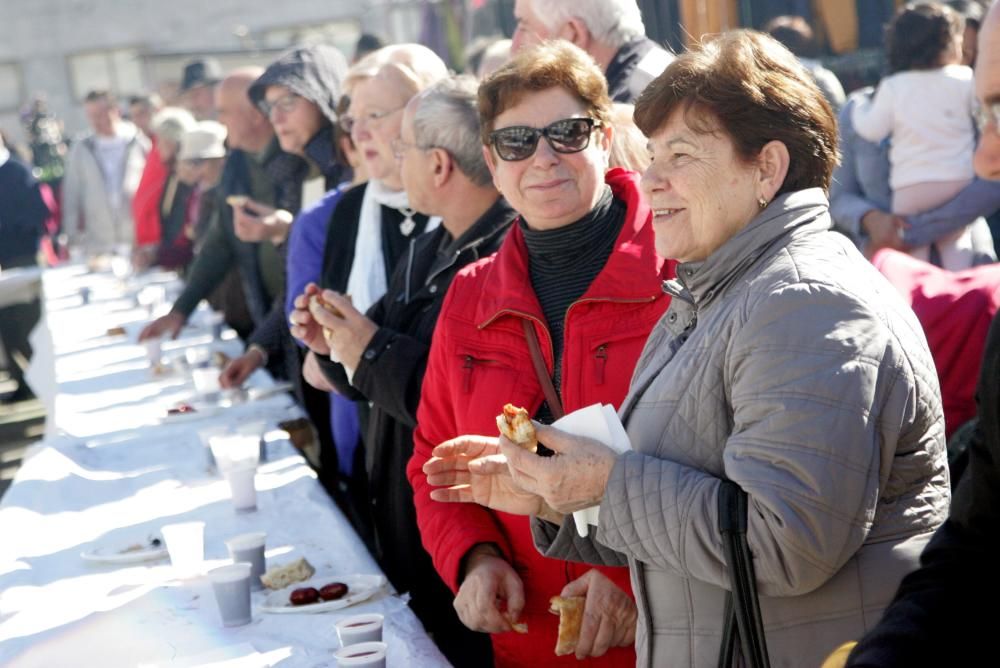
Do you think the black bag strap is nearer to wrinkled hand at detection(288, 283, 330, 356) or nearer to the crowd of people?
the crowd of people

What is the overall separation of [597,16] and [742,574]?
2.51 metres

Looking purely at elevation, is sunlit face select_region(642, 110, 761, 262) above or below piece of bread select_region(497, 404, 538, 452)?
above

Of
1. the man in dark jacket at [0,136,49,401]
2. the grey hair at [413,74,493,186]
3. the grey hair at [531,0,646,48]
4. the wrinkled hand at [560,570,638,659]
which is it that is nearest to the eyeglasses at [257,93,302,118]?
the grey hair at [531,0,646,48]

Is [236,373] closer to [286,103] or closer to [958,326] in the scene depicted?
[286,103]

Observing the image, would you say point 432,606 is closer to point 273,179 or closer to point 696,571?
point 696,571

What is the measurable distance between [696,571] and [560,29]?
97.6 inches

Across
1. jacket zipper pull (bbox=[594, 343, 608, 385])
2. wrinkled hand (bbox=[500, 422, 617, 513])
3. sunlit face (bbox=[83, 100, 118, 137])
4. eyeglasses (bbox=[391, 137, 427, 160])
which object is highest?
eyeglasses (bbox=[391, 137, 427, 160])

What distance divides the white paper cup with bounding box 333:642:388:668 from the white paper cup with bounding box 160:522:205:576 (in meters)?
0.87

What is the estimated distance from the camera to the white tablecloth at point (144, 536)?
7.98ft

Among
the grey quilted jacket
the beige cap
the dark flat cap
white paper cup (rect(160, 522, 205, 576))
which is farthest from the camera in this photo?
the dark flat cap

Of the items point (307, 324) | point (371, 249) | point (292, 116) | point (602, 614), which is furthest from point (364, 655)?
point (292, 116)

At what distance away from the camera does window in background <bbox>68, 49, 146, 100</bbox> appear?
26.1 meters

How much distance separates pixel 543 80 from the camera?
102 inches

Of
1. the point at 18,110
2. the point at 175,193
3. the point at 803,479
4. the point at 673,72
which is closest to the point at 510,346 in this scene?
the point at 673,72
